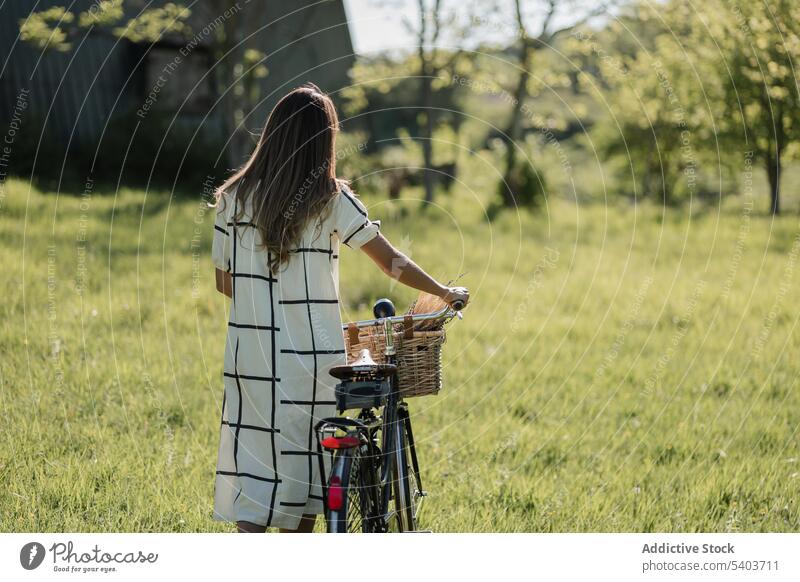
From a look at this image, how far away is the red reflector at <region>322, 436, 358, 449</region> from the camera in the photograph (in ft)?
10.6

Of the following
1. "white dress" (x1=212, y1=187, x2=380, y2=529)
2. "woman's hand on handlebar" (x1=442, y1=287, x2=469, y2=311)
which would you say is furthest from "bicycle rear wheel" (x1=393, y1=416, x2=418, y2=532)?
"woman's hand on handlebar" (x1=442, y1=287, x2=469, y2=311)

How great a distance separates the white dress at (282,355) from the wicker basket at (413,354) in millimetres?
143

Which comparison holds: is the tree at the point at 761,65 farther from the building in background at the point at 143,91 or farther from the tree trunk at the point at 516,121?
the building in background at the point at 143,91

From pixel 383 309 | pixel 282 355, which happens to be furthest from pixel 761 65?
pixel 282 355

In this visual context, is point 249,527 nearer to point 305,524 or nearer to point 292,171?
point 305,524

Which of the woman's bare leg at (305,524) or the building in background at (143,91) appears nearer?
the woman's bare leg at (305,524)

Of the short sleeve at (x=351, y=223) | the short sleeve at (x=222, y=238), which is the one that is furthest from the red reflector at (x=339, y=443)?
the short sleeve at (x=222, y=238)

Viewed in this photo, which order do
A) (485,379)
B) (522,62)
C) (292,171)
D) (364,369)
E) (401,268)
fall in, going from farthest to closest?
(522,62) → (485,379) → (401,268) → (292,171) → (364,369)

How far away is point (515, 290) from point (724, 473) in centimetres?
535

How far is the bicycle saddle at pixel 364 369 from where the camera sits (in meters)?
3.36

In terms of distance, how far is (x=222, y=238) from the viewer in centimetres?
373

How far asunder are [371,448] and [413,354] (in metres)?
0.39

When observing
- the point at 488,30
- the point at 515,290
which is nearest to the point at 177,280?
the point at 515,290

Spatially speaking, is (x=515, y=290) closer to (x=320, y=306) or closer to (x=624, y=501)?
(x=624, y=501)
